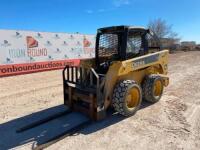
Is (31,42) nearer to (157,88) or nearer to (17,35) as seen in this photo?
(17,35)

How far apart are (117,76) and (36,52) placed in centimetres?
1063

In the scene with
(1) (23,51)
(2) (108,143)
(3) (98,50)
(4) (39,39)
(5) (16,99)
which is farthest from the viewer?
(4) (39,39)

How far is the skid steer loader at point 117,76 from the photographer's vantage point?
5.17 m

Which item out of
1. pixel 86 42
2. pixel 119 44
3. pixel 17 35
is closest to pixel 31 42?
pixel 17 35

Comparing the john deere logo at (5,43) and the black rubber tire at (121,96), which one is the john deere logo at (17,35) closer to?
the john deere logo at (5,43)

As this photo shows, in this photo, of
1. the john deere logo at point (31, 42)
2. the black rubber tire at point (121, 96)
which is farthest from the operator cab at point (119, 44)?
the john deere logo at point (31, 42)

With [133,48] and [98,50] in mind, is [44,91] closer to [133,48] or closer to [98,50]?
[98,50]

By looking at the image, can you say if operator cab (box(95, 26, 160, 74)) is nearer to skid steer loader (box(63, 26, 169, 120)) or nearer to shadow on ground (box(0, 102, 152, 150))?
skid steer loader (box(63, 26, 169, 120))

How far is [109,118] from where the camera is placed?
5484 millimetres

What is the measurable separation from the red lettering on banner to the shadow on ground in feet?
29.4

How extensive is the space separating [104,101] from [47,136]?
4.87 feet

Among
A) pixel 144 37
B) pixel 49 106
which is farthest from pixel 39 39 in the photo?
pixel 144 37

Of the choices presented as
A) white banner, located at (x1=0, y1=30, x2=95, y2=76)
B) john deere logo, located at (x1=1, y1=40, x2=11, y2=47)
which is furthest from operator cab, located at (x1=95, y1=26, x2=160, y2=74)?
john deere logo, located at (x1=1, y1=40, x2=11, y2=47)

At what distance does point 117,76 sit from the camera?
5.21 metres
